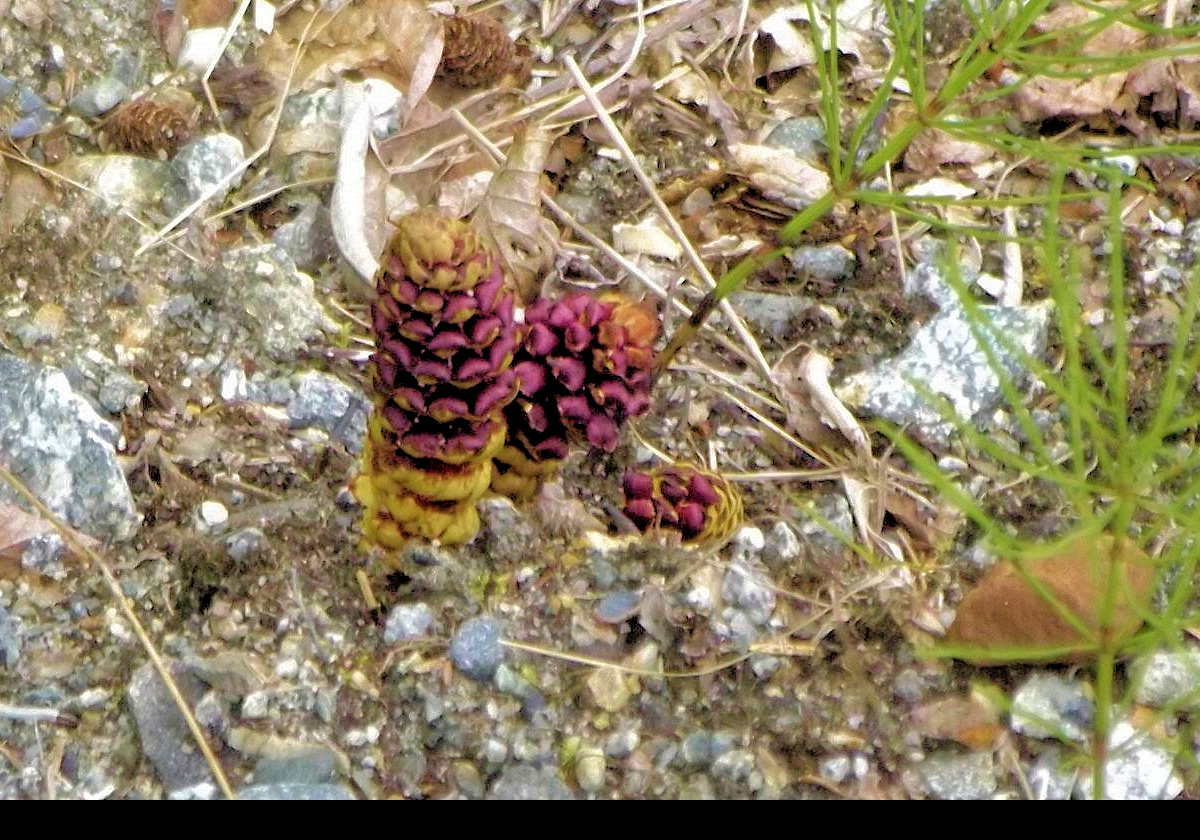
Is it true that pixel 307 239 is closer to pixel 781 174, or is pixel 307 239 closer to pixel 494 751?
pixel 781 174

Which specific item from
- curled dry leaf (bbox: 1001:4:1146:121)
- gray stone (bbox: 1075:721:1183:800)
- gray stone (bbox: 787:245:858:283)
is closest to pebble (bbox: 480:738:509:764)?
gray stone (bbox: 1075:721:1183:800)

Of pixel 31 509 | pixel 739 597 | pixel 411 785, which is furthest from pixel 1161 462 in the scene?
pixel 31 509

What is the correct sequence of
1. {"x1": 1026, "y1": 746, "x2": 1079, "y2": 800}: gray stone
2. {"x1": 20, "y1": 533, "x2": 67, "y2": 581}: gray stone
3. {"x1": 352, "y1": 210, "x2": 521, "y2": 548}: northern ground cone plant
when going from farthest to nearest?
{"x1": 20, "y1": 533, "x2": 67, "y2": 581}: gray stone → {"x1": 1026, "y1": 746, "x2": 1079, "y2": 800}: gray stone → {"x1": 352, "y1": 210, "x2": 521, "y2": 548}: northern ground cone plant

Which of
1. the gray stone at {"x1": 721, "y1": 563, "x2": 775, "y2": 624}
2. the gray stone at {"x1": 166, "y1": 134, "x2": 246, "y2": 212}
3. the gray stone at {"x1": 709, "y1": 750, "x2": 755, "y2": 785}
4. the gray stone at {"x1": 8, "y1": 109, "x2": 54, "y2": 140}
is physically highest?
the gray stone at {"x1": 8, "y1": 109, "x2": 54, "y2": 140}

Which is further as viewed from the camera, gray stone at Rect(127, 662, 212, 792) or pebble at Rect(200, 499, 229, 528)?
pebble at Rect(200, 499, 229, 528)

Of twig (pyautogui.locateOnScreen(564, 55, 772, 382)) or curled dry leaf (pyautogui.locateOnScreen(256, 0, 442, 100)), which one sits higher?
curled dry leaf (pyautogui.locateOnScreen(256, 0, 442, 100))

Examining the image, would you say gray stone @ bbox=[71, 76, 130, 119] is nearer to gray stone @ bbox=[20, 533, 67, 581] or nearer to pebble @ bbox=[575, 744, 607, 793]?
gray stone @ bbox=[20, 533, 67, 581]

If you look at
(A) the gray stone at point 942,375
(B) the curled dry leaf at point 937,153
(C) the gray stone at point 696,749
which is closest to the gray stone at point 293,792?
(C) the gray stone at point 696,749
